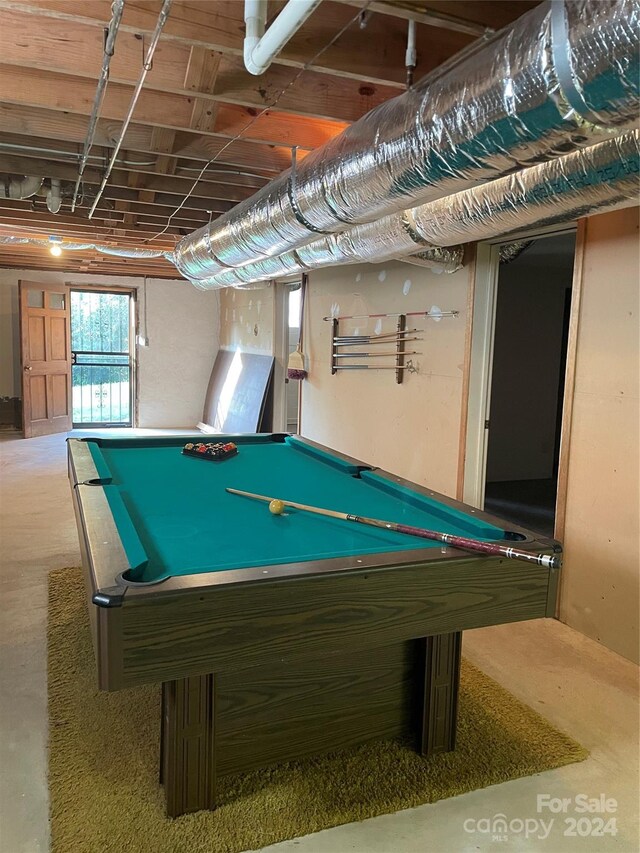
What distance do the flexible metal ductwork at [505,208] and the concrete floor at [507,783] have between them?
1945 millimetres

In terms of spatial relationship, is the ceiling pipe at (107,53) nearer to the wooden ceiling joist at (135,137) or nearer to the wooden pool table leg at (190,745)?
the wooden ceiling joist at (135,137)

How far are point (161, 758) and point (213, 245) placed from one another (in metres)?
3.24

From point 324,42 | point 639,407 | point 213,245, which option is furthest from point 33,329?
point 639,407

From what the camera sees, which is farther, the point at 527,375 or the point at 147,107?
the point at 527,375

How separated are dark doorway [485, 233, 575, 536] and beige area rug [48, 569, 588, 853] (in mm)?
3705

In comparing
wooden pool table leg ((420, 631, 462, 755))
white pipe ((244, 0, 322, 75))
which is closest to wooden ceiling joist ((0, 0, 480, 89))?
white pipe ((244, 0, 322, 75))

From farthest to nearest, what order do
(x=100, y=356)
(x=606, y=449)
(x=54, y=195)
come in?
(x=100, y=356)
(x=54, y=195)
(x=606, y=449)

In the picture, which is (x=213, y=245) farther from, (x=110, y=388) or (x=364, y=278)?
(x=110, y=388)

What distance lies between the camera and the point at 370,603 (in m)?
1.60

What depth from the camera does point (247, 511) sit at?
2.21 meters

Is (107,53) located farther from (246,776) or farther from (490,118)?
(246,776)

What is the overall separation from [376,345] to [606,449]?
231 cm

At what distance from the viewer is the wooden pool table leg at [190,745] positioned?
Result: 1.71 metres

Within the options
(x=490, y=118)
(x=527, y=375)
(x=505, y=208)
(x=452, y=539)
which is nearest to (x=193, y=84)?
(x=490, y=118)
